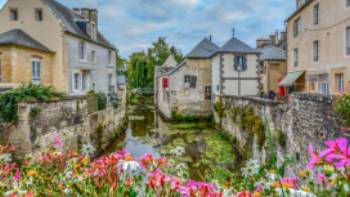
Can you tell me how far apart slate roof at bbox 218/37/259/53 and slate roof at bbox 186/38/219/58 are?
2298mm

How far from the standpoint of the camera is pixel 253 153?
10.6 m

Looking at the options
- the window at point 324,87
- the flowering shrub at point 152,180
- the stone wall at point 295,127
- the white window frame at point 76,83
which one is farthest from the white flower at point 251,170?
the white window frame at point 76,83

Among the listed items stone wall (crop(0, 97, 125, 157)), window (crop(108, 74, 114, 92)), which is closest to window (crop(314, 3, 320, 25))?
stone wall (crop(0, 97, 125, 157))

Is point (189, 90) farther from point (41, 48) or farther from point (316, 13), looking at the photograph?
point (41, 48)

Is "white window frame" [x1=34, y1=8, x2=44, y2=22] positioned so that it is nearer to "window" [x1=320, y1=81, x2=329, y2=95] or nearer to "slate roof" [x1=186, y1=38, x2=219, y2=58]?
"slate roof" [x1=186, y1=38, x2=219, y2=58]

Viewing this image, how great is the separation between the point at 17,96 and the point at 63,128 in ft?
8.76

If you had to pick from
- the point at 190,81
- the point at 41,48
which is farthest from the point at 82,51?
the point at 190,81

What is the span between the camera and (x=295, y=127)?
7.28m

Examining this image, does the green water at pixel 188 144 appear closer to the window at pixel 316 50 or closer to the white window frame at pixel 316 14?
the window at pixel 316 50

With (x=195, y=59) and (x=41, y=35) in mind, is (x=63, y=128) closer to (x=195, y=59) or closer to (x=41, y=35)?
(x=41, y=35)

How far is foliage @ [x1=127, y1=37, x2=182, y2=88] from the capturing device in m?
46.8

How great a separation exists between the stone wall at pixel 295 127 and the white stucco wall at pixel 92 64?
1241cm

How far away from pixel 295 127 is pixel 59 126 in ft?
29.7

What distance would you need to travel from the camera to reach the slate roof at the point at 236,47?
765 inches
